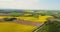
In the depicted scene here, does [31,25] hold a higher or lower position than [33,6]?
lower

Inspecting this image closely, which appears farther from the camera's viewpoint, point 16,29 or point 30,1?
point 30,1

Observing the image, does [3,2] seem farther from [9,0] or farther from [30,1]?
[30,1]

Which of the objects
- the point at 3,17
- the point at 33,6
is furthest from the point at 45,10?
the point at 3,17

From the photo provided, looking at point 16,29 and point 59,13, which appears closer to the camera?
point 16,29

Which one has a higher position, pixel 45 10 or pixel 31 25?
pixel 45 10

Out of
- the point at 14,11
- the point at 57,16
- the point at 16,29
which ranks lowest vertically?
the point at 16,29

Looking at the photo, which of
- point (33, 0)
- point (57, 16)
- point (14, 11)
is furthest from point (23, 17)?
point (57, 16)

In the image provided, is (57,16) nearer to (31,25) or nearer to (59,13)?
(59,13)

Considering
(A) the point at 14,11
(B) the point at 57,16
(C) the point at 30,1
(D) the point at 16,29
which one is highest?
(C) the point at 30,1
